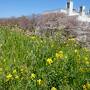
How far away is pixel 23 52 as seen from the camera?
295 inches

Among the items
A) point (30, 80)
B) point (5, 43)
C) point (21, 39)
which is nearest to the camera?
point (30, 80)

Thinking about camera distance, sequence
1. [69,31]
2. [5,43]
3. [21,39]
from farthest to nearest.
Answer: [69,31], [21,39], [5,43]

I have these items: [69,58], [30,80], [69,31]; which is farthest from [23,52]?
[69,31]

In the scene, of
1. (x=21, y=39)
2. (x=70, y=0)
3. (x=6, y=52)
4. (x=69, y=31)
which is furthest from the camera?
(x=70, y=0)

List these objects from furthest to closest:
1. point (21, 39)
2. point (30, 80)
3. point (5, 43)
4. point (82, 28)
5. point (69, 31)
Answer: point (82, 28), point (69, 31), point (21, 39), point (5, 43), point (30, 80)

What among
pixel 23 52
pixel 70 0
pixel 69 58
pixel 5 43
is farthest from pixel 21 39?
pixel 70 0

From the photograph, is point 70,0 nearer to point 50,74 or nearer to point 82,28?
point 82,28

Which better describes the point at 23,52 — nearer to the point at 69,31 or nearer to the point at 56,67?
the point at 56,67

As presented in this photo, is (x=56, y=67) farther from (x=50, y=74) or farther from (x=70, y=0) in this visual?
(x=70, y=0)

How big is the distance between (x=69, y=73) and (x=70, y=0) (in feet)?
72.9

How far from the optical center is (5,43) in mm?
8156

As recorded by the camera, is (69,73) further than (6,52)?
No

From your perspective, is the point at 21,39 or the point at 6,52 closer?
the point at 6,52

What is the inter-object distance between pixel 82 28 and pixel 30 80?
535 inches
